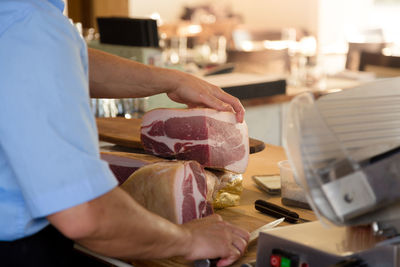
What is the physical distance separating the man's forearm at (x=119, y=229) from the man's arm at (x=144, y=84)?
19.9 inches

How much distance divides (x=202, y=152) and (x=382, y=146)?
57cm

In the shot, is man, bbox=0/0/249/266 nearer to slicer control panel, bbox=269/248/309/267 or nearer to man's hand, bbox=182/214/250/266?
man's hand, bbox=182/214/250/266

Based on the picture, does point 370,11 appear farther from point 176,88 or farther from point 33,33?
point 33,33

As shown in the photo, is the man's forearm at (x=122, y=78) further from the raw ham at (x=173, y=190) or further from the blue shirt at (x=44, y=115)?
the blue shirt at (x=44, y=115)

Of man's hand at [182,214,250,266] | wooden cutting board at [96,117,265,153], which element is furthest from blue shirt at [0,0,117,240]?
wooden cutting board at [96,117,265,153]

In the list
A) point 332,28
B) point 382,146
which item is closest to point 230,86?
point 382,146

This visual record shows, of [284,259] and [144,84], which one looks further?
[144,84]

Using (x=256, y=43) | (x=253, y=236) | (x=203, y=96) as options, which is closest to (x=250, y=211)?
(x=253, y=236)

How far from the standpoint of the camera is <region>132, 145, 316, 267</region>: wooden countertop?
1131mm

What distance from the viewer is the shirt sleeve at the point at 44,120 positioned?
83 centimetres

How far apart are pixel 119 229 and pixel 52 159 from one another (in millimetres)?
174

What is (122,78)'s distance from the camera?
4.83 ft

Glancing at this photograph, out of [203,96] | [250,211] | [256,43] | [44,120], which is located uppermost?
[44,120]

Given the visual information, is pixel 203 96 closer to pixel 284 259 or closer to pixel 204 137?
pixel 204 137
